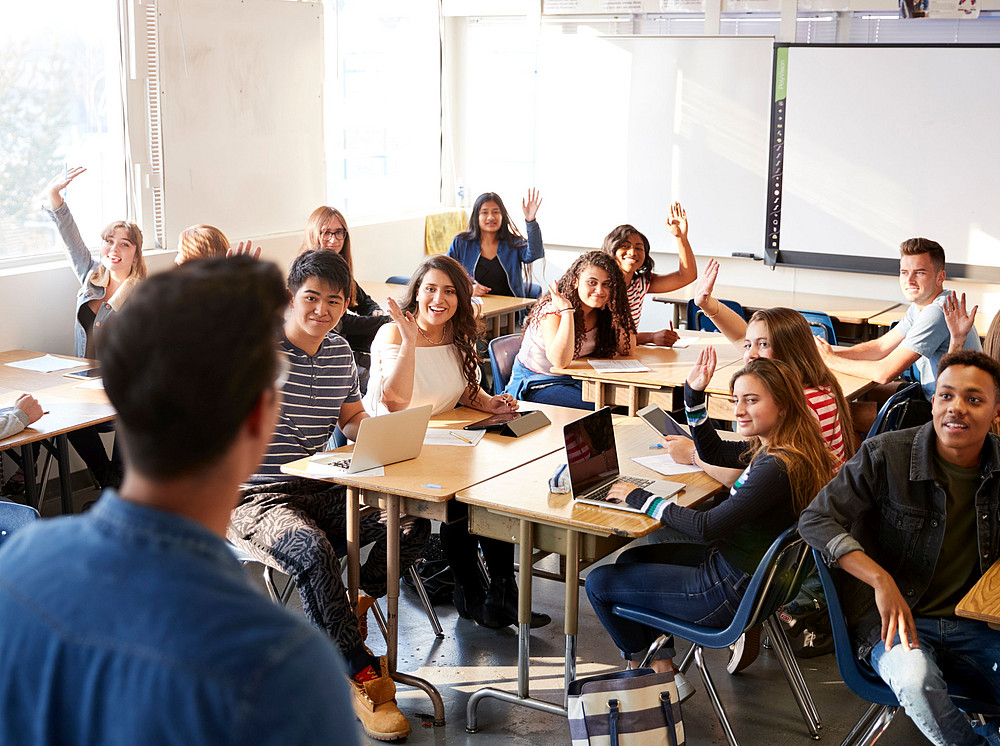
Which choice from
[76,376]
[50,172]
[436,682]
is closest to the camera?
[436,682]

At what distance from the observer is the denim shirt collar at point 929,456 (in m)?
2.65

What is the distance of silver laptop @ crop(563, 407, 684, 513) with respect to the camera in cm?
304

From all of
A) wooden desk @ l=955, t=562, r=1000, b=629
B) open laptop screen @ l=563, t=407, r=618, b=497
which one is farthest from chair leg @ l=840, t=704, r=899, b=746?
open laptop screen @ l=563, t=407, r=618, b=497

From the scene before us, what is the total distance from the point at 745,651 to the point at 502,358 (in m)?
1.98

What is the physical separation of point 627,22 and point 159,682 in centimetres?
743

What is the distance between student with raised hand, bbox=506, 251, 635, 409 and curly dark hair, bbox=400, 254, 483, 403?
2.51 feet

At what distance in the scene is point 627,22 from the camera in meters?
7.60

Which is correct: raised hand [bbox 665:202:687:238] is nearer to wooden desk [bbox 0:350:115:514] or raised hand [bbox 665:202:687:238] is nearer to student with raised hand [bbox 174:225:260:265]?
student with raised hand [bbox 174:225:260:265]

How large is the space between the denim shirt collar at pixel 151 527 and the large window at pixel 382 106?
6644mm

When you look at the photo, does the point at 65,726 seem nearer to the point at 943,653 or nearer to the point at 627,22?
the point at 943,653

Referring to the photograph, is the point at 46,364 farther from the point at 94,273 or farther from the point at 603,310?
the point at 603,310

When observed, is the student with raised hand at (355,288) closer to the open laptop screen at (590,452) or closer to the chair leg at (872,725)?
the open laptop screen at (590,452)

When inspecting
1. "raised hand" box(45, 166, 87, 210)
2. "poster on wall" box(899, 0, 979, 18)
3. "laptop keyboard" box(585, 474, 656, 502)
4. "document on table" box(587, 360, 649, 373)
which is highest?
"poster on wall" box(899, 0, 979, 18)

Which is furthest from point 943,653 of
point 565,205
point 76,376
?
point 565,205
